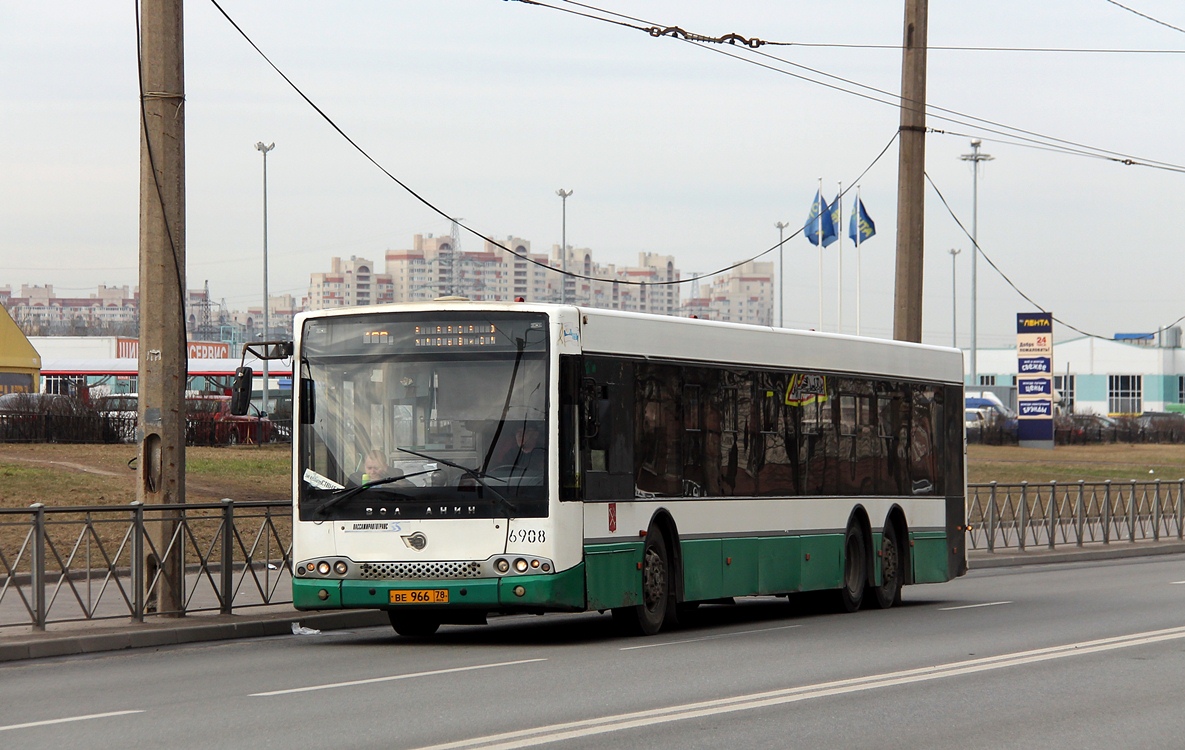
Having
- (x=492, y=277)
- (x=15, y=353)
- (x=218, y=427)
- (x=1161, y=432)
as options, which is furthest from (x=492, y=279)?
(x=218, y=427)

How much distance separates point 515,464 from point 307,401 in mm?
1953

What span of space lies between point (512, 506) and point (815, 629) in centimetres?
368

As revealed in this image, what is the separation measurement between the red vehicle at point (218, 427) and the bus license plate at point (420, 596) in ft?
83.0

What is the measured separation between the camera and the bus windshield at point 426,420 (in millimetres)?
13789

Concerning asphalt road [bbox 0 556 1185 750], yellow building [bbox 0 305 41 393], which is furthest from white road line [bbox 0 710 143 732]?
yellow building [bbox 0 305 41 393]

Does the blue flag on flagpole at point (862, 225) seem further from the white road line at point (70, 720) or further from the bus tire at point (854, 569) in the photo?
the white road line at point (70, 720)

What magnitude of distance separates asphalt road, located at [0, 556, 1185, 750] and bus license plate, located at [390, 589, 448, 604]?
1.38ft

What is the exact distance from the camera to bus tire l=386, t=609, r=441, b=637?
49.3ft

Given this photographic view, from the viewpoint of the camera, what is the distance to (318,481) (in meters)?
14.2

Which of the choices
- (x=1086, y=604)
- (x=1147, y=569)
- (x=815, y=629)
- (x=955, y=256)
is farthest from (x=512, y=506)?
(x=955, y=256)

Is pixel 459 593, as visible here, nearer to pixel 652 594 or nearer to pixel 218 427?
A: pixel 652 594

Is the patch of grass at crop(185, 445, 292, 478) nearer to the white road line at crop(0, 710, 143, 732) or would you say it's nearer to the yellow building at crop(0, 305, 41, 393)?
the yellow building at crop(0, 305, 41, 393)

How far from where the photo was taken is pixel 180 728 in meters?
9.13

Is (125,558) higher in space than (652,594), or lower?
higher
